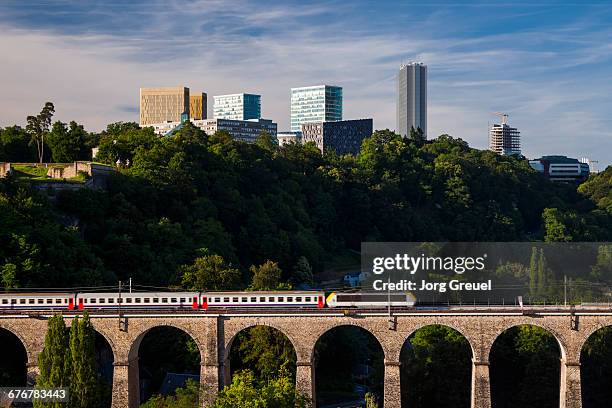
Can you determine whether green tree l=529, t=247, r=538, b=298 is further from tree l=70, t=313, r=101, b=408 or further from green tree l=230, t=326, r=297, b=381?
tree l=70, t=313, r=101, b=408

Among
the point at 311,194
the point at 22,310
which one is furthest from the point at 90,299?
the point at 311,194

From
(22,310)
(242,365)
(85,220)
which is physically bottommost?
(242,365)

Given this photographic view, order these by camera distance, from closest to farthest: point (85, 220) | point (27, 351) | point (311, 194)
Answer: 1. point (27, 351)
2. point (85, 220)
3. point (311, 194)

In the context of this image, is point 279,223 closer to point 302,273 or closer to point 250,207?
point 250,207

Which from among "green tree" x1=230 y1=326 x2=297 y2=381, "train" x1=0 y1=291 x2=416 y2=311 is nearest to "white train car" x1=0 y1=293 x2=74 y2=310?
"train" x1=0 y1=291 x2=416 y2=311

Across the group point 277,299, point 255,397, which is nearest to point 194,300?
point 277,299

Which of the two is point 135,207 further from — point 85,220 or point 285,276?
point 285,276
